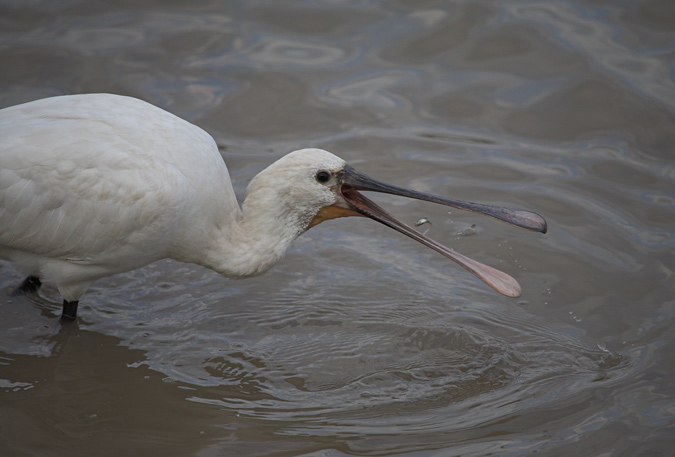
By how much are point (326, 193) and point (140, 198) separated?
1288mm

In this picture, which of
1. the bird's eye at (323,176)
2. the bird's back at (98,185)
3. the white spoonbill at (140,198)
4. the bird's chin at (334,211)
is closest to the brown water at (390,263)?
the white spoonbill at (140,198)

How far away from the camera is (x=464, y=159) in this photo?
8.73 metres

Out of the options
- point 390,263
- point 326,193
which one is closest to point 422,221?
point 390,263

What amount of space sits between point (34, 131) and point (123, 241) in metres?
0.98

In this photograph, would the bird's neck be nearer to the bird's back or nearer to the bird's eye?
the bird's back

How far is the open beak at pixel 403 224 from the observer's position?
5.61 m

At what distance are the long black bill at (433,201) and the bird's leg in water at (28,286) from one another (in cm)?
281

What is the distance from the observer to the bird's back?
5.45 meters

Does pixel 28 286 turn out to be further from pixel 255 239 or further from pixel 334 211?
pixel 334 211

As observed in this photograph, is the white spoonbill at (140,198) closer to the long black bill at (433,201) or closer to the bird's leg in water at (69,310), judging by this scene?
the long black bill at (433,201)

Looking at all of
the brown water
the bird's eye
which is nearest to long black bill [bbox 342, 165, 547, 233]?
the bird's eye

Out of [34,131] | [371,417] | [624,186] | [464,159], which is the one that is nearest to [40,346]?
[34,131]

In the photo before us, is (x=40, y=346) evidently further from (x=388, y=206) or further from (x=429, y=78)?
(x=429, y=78)

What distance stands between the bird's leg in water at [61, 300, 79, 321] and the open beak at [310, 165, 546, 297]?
2.01 metres
